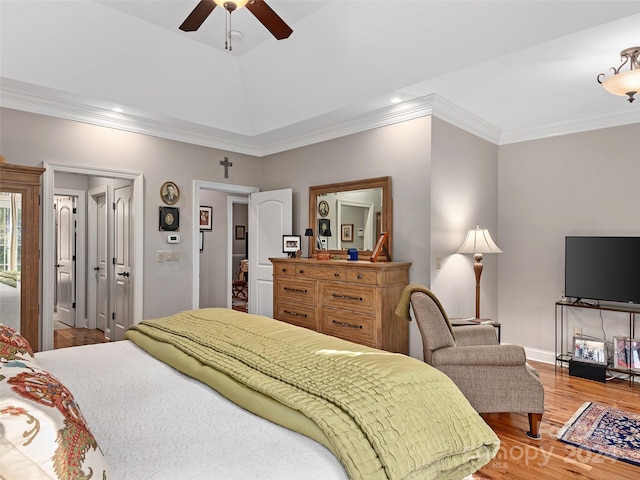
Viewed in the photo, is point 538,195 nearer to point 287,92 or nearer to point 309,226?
point 309,226

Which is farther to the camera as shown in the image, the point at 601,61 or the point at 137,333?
the point at 601,61

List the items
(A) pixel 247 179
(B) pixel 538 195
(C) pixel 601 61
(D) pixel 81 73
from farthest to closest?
(A) pixel 247 179
(B) pixel 538 195
(D) pixel 81 73
(C) pixel 601 61

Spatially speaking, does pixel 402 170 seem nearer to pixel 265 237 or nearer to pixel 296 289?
pixel 296 289

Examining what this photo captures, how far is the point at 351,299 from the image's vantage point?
3.69 metres

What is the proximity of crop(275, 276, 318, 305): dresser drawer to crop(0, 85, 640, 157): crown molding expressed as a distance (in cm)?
171

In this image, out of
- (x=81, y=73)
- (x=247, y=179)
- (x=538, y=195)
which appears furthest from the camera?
(x=247, y=179)

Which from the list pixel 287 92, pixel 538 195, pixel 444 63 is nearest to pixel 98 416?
pixel 444 63

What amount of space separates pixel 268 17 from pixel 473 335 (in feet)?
8.94

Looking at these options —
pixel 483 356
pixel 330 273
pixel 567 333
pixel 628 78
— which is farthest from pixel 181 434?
pixel 567 333

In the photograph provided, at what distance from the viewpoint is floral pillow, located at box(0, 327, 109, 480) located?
0.77 meters

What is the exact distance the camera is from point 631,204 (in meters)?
3.89

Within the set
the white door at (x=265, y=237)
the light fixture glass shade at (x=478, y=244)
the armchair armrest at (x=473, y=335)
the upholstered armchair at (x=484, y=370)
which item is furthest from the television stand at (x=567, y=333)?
the white door at (x=265, y=237)

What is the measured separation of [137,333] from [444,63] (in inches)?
117

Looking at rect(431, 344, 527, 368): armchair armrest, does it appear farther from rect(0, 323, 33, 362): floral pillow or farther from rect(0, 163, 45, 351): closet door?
rect(0, 163, 45, 351): closet door
